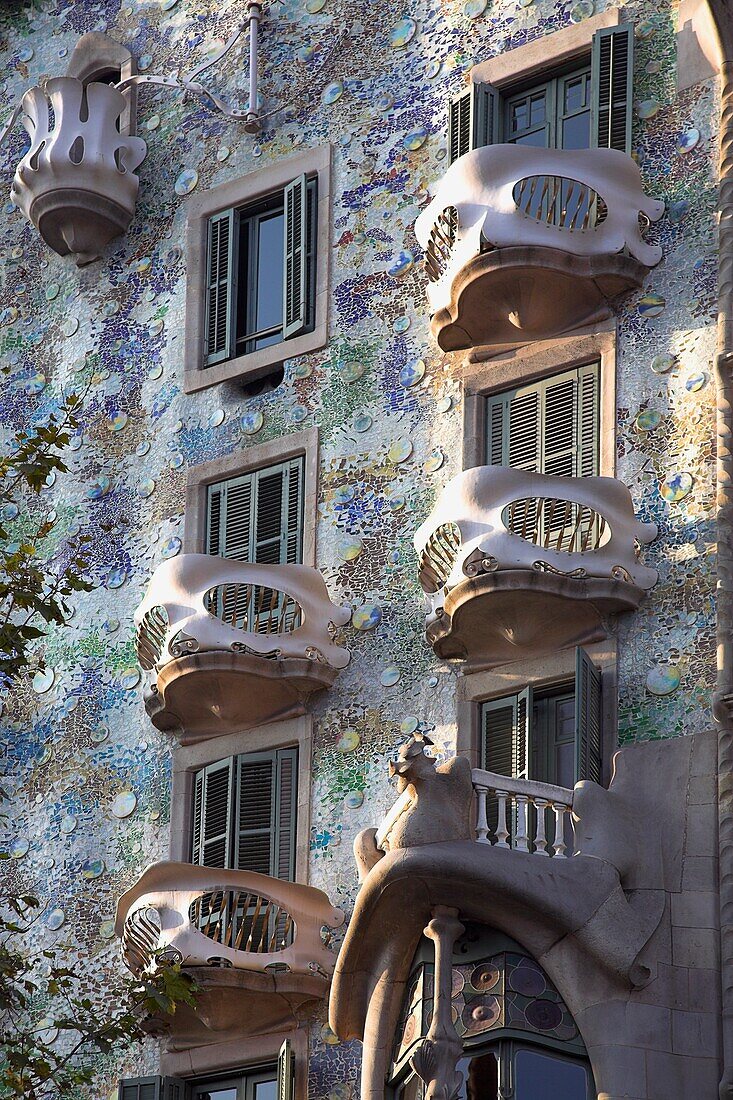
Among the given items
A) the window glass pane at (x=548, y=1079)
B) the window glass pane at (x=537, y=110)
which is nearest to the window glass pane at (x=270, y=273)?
the window glass pane at (x=537, y=110)

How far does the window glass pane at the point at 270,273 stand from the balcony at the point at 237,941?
5.29 meters

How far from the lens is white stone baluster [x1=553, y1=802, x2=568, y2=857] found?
18406 mm

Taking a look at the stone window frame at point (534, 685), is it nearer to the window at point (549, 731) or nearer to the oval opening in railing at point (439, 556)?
the window at point (549, 731)

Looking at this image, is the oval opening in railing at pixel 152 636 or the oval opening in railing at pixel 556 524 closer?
the oval opening in railing at pixel 556 524

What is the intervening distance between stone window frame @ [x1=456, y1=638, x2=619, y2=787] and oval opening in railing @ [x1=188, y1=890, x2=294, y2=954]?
5.92ft

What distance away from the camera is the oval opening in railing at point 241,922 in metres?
20.0

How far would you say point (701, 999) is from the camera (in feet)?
59.3

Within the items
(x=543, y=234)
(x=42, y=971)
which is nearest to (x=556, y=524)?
(x=543, y=234)

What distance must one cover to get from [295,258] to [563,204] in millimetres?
3013

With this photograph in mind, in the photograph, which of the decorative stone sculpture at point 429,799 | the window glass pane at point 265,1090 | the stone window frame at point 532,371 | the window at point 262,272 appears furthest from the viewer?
the window at point 262,272

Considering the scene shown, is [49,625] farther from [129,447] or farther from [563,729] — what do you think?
[563,729]

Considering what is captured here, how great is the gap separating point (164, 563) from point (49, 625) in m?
2.21

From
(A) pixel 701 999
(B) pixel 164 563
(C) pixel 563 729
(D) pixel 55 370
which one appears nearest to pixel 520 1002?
(A) pixel 701 999

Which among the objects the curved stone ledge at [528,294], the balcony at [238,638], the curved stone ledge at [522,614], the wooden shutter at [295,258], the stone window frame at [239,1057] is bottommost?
the stone window frame at [239,1057]
